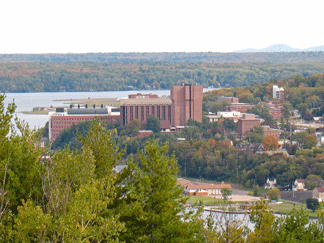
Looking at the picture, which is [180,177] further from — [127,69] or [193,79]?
[127,69]

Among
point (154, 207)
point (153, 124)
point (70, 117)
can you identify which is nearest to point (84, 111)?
point (70, 117)

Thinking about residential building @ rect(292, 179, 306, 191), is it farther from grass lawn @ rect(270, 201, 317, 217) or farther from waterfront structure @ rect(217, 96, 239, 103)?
waterfront structure @ rect(217, 96, 239, 103)

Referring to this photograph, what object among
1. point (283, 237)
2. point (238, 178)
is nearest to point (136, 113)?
point (238, 178)

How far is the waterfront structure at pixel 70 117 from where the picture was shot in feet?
209

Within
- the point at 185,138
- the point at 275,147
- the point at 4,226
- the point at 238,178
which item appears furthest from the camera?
the point at 185,138

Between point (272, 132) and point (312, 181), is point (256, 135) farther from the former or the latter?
point (312, 181)

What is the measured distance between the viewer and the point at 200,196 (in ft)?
123

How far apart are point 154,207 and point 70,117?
54.9 meters

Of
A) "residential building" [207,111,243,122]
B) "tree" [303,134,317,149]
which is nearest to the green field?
"tree" [303,134,317,149]

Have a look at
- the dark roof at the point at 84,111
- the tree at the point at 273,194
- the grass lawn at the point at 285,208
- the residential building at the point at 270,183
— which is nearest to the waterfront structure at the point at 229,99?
the dark roof at the point at 84,111

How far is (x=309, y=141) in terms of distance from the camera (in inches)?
2104

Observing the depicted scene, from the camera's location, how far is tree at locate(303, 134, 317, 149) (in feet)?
174

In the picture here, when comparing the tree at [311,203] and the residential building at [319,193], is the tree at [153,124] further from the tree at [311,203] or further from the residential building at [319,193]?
the tree at [311,203]

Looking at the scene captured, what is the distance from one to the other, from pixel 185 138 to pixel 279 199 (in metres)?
21.1
